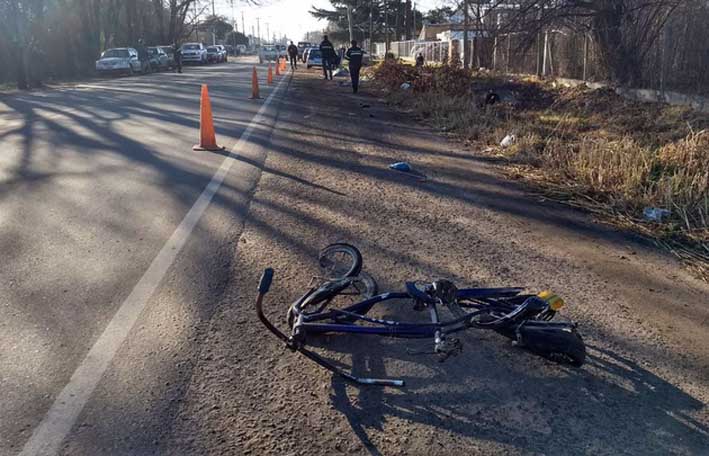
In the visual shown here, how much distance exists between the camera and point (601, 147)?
27.1ft

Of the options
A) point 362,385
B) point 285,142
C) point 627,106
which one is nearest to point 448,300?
point 362,385

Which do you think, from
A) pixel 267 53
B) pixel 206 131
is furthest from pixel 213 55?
pixel 206 131

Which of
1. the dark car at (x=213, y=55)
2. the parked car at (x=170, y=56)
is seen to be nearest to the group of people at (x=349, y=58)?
the parked car at (x=170, y=56)

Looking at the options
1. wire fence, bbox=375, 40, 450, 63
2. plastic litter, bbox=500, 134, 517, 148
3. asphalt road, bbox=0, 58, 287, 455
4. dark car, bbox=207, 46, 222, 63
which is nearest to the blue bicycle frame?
asphalt road, bbox=0, 58, 287, 455

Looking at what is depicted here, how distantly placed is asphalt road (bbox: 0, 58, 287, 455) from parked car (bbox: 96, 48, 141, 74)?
89.9 feet

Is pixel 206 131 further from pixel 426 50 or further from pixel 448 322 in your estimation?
pixel 426 50

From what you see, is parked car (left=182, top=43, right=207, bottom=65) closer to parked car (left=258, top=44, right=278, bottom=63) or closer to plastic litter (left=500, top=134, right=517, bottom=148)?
parked car (left=258, top=44, right=278, bottom=63)

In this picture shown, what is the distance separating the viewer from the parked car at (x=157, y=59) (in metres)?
45.7

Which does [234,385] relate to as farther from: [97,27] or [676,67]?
[97,27]

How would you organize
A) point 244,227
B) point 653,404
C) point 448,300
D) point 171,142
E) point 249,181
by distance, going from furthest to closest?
point 171,142, point 249,181, point 244,227, point 448,300, point 653,404

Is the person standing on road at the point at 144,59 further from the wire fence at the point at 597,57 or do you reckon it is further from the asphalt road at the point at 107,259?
the asphalt road at the point at 107,259

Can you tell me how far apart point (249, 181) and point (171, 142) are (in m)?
3.61

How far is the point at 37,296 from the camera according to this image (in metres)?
4.75

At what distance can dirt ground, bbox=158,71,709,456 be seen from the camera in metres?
3.16
